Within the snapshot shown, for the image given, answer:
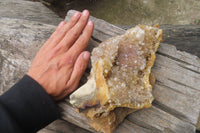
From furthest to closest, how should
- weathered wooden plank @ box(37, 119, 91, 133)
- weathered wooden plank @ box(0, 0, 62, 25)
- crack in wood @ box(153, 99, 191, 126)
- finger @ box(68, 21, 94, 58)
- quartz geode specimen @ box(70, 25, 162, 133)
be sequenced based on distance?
1. weathered wooden plank @ box(0, 0, 62, 25)
2. weathered wooden plank @ box(37, 119, 91, 133)
3. finger @ box(68, 21, 94, 58)
4. crack in wood @ box(153, 99, 191, 126)
5. quartz geode specimen @ box(70, 25, 162, 133)

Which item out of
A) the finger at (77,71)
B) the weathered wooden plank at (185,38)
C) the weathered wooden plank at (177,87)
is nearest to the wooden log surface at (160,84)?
the weathered wooden plank at (177,87)

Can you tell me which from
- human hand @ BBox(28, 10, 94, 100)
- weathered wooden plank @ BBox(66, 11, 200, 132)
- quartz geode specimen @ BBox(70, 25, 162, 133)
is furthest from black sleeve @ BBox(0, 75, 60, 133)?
weathered wooden plank @ BBox(66, 11, 200, 132)

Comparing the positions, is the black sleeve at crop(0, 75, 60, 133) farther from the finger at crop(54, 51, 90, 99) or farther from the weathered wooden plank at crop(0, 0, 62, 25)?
the weathered wooden plank at crop(0, 0, 62, 25)

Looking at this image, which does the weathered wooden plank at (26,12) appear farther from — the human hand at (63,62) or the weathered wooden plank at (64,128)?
the weathered wooden plank at (64,128)

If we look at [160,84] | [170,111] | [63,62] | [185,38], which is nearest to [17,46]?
[63,62]

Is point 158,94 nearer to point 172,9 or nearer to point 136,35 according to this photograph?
point 136,35

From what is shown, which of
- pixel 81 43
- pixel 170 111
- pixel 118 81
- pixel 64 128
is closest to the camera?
pixel 118 81

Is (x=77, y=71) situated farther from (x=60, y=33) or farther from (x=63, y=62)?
(x=60, y=33)

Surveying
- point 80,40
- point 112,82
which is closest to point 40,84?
point 80,40
